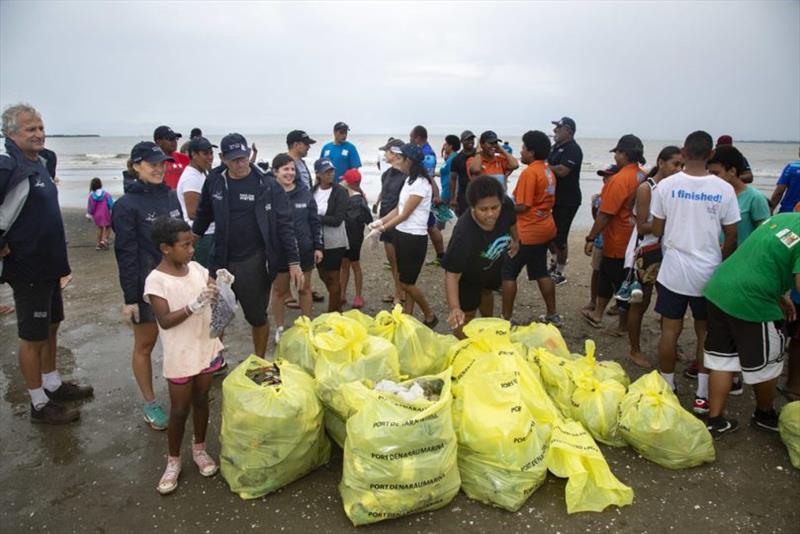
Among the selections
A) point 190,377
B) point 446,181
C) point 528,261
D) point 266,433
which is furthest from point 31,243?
point 446,181

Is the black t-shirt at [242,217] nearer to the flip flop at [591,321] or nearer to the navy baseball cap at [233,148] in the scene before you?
the navy baseball cap at [233,148]

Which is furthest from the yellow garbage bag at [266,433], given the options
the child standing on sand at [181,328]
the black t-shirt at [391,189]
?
the black t-shirt at [391,189]

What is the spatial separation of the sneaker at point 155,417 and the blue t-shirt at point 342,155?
4.79 metres

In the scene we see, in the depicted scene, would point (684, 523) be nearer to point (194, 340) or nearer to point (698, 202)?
point (698, 202)

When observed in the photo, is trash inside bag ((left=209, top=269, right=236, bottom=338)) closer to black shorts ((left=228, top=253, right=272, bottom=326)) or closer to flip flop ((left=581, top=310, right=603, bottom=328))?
black shorts ((left=228, top=253, right=272, bottom=326))

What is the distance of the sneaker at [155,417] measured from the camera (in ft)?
11.6

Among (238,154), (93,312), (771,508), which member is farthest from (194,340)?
(93,312)

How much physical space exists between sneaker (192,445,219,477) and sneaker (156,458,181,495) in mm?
104

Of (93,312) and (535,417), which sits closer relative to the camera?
(535,417)

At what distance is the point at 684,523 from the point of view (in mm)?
Result: 2637

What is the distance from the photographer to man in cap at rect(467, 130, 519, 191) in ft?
20.7

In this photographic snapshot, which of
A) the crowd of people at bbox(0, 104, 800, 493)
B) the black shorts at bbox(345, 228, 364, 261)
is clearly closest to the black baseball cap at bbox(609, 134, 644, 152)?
the crowd of people at bbox(0, 104, 800, 493)

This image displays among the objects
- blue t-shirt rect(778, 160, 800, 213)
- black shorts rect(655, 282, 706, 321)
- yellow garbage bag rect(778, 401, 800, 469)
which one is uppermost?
blue t-shirt rect(778, 160, 800, 213)

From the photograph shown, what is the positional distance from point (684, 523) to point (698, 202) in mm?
2175
